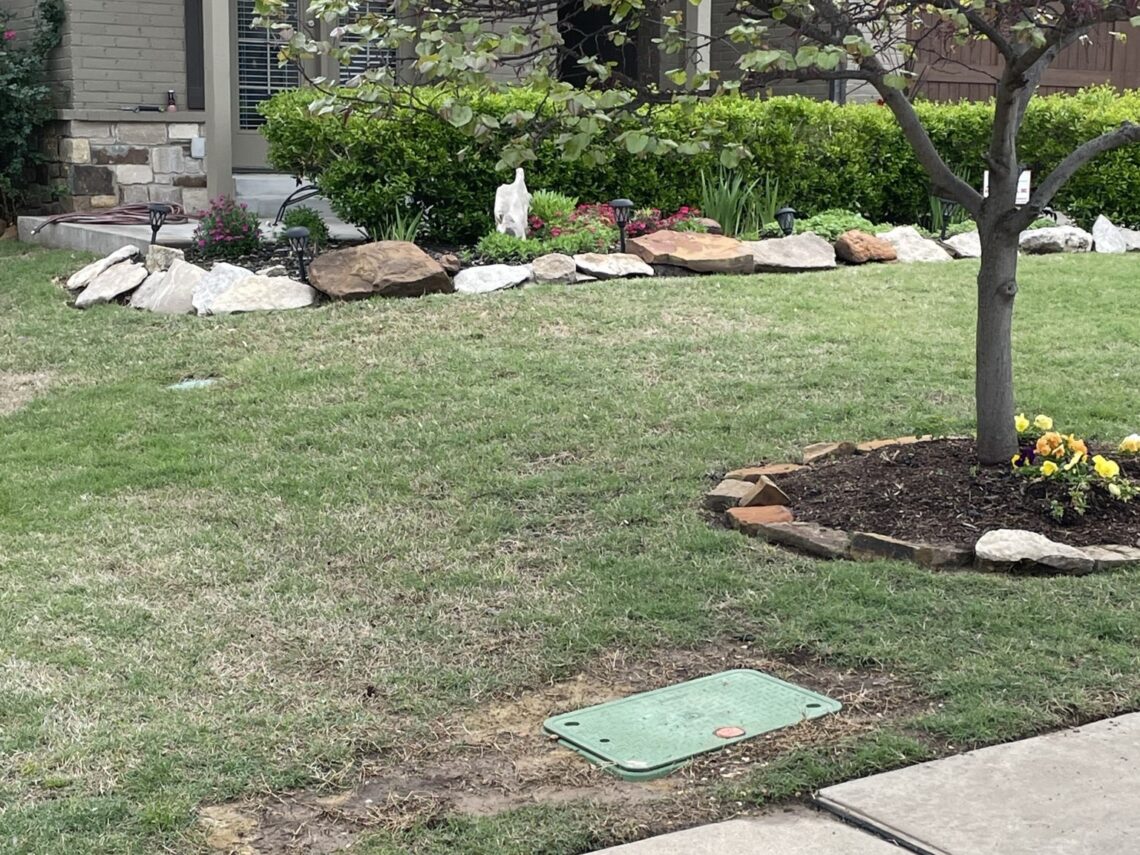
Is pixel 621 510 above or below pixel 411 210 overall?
below

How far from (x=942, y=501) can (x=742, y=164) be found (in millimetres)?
5927

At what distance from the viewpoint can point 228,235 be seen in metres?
9.84

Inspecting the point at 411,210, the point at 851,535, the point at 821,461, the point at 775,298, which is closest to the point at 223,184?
the point at 411,210

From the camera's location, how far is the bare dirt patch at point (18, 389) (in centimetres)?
696

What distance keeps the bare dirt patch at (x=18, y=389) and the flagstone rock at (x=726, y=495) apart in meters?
3.68

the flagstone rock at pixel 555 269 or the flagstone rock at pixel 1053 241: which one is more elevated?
the flagstone rock at pixel 1053 241

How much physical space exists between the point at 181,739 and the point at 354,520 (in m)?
1.88

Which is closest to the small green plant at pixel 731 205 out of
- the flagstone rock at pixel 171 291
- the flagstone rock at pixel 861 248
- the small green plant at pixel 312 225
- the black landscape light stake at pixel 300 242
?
the flagstone rock at pixel 861 248

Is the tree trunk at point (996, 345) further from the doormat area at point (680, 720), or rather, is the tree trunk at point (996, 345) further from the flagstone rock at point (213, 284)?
the flagstone rock at point (213, 284)

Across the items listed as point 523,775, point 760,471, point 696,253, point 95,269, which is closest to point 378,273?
point 696,253

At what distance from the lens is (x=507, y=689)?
373cm

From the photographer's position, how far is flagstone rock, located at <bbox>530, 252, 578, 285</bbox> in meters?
8.91

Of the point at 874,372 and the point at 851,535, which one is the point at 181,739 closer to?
the point at 851,535

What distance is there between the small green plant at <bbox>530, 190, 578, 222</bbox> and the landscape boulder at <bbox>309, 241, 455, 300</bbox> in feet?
4.07
